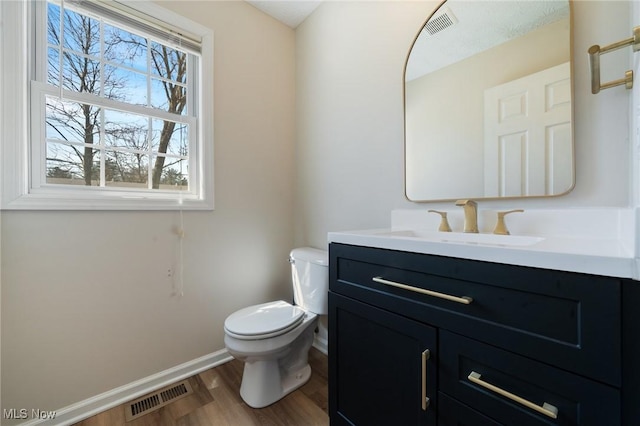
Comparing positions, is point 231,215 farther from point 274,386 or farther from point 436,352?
point 436,352

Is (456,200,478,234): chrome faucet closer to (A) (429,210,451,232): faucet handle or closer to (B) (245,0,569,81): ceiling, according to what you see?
(A) (429,210,451,232): faucet handle

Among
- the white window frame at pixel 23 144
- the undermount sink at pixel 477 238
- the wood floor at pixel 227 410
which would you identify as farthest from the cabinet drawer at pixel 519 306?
the white window frame at pixel 23 144

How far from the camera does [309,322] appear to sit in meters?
1.49

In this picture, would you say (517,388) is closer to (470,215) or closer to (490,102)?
(470,215)

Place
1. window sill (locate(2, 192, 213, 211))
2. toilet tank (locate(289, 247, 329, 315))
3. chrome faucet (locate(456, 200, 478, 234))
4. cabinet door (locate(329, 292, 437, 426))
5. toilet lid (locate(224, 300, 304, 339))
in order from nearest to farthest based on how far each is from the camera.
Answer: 1. cabinet door (locate(329, 292, 437, 426))
2. chrome faucet (locate(456, 200, 478, 234))
3. window sill (locate(2, 192, 213, 211))
4. toilet lid (locate(224, 300, 304, 339))
5. toilet tank (locate(289, 247, 329, 315))

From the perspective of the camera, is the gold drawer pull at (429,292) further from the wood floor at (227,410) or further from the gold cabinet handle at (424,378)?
the wood floor at (227,410)

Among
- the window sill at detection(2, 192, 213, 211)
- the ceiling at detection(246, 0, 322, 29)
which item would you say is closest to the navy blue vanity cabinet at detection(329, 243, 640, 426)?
the window sill at detection(2, 192, 213, 211)

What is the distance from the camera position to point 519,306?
0.59 m

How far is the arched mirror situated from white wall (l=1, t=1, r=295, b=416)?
109 cm

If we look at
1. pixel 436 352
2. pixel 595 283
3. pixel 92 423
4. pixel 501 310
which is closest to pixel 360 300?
pixel 436 352

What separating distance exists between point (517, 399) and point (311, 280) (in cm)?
109

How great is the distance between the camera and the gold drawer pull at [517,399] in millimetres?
540

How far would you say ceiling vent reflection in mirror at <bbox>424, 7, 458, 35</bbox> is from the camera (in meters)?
1.17

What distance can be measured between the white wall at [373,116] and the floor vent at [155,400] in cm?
118
